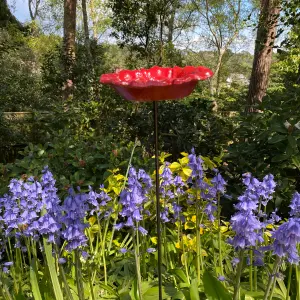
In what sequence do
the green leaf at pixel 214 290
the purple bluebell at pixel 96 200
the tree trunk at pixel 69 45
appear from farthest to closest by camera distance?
1. the tree trunk at pixel 69 45
2. the purple bluebell at pixel 96 200
3. the green leaf at pixel 214 290

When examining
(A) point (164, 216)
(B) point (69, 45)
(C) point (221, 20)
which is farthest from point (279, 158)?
(C) point (221, 20)

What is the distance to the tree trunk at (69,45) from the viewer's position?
776 cm

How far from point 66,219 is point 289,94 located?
6.77 feet

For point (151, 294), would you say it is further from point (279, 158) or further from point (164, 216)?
point (279, 158)

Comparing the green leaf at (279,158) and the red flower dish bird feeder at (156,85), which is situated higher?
the red flower dish bird feeder at (156,85)

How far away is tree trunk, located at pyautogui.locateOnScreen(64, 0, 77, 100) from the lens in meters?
7.76

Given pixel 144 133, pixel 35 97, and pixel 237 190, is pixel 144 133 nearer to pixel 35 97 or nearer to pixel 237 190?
pixel 237 190

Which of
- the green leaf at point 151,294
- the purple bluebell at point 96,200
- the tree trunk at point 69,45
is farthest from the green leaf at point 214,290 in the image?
the tree trunk at point 69,45

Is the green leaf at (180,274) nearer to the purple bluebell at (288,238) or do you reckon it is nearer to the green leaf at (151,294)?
the green leaf at (151,294)

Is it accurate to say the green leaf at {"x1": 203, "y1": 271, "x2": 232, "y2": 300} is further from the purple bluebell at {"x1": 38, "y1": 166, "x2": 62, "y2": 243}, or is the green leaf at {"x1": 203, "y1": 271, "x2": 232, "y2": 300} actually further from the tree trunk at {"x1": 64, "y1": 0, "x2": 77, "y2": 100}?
the tree trunk at {"x1": 64, "y1": 0, "x2": 77, "y2": 100}

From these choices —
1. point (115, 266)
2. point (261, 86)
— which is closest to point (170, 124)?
point (115, 266)

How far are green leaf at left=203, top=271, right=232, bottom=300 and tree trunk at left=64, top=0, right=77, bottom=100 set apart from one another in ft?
22.2

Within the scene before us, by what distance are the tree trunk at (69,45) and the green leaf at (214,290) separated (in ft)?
22.2

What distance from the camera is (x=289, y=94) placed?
103 inches
